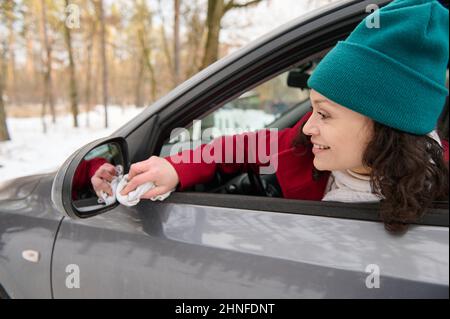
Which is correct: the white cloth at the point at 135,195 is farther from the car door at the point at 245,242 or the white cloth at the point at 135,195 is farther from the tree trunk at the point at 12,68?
the tree trunk at the point at 12,68

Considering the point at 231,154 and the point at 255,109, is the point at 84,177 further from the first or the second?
the point at 255,109

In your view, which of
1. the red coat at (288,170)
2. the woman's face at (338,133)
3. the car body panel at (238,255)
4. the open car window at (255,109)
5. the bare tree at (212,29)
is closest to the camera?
the car body panel at (238,255)

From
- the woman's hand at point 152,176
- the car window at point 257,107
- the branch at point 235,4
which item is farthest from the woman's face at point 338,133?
the branch at point 235,4

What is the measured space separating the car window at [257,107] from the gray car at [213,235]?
0.59m

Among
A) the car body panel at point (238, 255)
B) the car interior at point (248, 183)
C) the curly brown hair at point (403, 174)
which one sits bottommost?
the car interior at point (248, 183)

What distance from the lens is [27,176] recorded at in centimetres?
173

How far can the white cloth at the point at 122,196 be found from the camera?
1.25 metres

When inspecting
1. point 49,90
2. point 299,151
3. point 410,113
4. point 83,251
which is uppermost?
point 410,113

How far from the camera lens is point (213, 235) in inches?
45.6

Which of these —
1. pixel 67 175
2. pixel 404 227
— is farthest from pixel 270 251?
pixel 67 175

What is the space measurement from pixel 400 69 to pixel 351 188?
0.38 meters

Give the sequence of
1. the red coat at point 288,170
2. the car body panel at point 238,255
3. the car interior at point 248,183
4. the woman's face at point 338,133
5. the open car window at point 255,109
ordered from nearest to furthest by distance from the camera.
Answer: the car body panel at point 238,255, the woman's face at point 338,133, the red coat at point 288,170, the car interior at point 248,183, the open car window at point 255,109

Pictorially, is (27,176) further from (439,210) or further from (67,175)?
(439,210)
